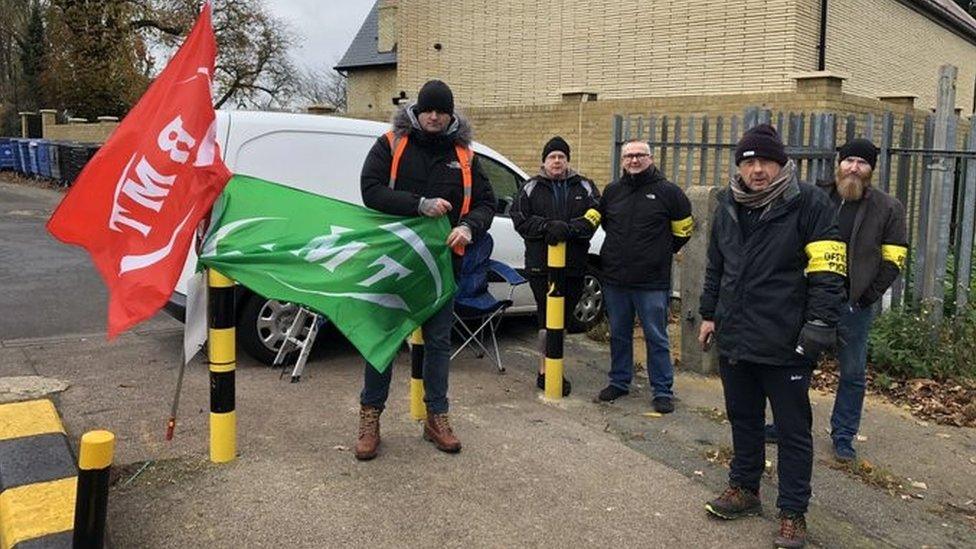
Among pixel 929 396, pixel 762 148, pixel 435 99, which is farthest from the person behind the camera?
pixel 929 396

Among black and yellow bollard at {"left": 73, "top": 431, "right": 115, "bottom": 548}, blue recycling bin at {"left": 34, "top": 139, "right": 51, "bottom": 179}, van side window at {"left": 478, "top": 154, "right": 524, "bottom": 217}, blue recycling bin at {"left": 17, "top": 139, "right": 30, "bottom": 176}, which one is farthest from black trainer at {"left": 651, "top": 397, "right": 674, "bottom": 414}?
blue recycling bin at {"left": 17, "top": 139, "right": 30, "bottom": 176}

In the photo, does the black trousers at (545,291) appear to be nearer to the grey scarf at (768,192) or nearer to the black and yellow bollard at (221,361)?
the grey scarf at (768,192)

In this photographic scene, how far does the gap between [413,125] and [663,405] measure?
2550 mm

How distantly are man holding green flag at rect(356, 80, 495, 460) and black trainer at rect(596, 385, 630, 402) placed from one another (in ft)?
4.78

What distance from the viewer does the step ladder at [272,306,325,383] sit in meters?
6.06

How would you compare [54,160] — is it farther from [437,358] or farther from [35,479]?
[437,358]

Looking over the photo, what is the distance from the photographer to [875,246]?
4.52 m

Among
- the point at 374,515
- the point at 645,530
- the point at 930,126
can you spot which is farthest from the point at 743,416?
the point at 930,126

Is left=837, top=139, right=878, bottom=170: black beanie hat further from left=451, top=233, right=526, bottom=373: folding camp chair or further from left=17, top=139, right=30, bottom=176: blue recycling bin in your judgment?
left=17, top=139, right=30, bottom=176: blue recycling bin

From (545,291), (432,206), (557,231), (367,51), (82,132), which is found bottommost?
(545,291)

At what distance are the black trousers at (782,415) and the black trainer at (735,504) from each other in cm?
14

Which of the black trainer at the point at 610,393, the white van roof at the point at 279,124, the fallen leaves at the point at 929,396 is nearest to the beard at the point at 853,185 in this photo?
the fallen leaves at the point at 929,396

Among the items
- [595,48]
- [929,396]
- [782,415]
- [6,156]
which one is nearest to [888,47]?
[595,48]

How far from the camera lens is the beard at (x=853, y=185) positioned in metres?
4.50
